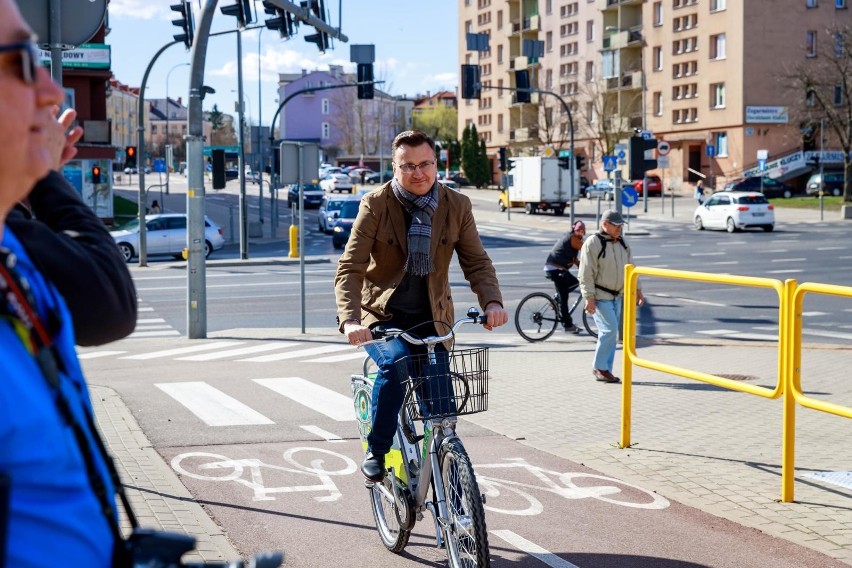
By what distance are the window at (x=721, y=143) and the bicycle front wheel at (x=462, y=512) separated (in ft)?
247

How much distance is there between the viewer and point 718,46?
7744 cm

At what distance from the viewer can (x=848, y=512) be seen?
6.49 metres

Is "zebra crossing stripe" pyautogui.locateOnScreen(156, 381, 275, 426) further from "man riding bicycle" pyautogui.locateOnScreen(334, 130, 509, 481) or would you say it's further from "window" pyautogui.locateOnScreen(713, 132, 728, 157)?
"window" pyautogui.locateOnScreen(713, 132, 728, 157)

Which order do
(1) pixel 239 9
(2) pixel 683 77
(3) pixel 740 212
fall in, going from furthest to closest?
(2) pixel 683 77 → (3) pixel 740 212 → (1) pixel 239 9

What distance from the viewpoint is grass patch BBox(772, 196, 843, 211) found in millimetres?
60781

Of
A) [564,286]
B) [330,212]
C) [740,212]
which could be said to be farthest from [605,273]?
[330,212]

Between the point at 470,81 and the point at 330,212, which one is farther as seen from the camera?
the point at 330,212

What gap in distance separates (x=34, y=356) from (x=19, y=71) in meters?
0.37

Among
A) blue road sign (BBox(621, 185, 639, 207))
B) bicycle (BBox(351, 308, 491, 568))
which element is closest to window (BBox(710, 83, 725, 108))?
blue road sign (BBox(621, 185, 639, 207))

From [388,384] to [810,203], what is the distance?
61.0 m

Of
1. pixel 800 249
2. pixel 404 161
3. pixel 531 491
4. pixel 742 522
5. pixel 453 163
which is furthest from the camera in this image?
pixel 453 163

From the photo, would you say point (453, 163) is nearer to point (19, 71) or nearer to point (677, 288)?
point (677, 288)

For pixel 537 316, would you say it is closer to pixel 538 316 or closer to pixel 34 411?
pixel 538 316

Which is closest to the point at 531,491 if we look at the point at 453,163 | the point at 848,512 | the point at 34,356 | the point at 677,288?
the point at 848,512
